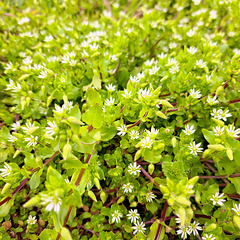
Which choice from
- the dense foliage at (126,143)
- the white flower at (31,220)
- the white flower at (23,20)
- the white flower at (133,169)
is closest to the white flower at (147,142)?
the dense foliage at (126,143)

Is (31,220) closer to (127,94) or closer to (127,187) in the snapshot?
(127,187)

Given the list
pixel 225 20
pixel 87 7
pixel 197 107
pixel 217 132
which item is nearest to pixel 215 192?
pixel 217 132

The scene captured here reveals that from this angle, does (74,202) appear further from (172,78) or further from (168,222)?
(172,78)

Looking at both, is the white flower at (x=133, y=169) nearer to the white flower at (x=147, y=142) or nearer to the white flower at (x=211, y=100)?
the white flower at (x=147, y=142)

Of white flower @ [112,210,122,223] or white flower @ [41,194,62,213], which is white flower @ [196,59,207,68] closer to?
white flower @ [112,210,122,223]

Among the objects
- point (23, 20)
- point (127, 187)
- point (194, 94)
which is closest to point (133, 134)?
point (127, 187)

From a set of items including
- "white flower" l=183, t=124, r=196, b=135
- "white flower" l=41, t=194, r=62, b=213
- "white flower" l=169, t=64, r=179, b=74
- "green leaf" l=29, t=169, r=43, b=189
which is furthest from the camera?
"white flower" l=169, t=64, r=179, b=74

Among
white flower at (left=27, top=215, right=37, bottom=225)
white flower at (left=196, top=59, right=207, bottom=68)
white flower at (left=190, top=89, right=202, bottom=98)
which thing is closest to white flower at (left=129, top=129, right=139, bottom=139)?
white flower at (left=190, top=89, right=202, bottom=98)
